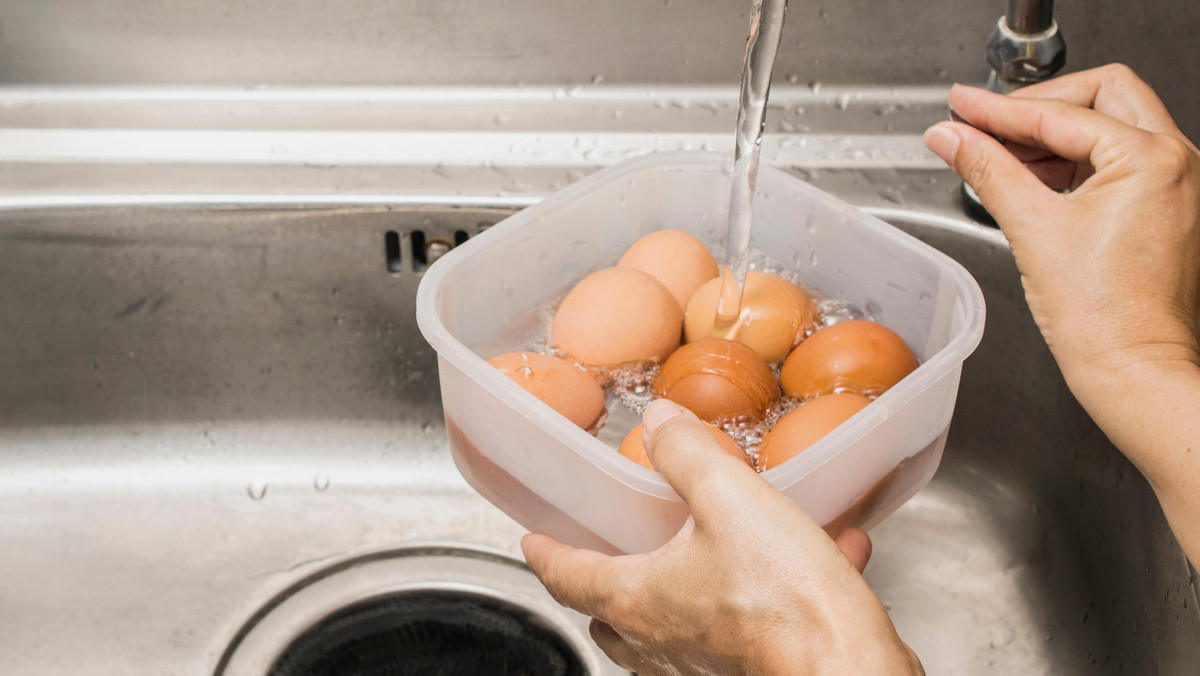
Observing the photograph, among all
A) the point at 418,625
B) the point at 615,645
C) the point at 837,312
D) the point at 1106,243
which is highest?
the point at 1106,243

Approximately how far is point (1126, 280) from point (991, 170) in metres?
0.10

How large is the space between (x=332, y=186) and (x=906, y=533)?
2.03ft

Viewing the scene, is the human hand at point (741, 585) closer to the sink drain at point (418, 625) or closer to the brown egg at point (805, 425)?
the brown egg at point (805, 425)

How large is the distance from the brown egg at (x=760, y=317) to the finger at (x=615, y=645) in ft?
0.70

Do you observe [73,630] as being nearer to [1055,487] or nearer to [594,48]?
[594,48]

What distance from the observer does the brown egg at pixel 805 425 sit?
590 millimetres

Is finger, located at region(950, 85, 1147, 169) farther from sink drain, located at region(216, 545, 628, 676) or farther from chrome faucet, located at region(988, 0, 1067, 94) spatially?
sink drain, located at region(216, 545, 628, 676)

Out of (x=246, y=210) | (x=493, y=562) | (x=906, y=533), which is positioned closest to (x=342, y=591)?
(x=493, y=562)

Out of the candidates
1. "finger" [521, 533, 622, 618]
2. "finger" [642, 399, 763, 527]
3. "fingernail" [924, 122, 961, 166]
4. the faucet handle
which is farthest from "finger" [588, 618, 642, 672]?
Result: the faucet handle

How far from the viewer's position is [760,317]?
699 mm

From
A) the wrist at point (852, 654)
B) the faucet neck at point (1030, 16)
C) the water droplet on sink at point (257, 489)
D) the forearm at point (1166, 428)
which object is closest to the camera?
the wrist at point (852, 654)

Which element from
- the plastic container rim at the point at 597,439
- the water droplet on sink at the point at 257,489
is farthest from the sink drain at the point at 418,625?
the plastic container rim at the point at 597,439

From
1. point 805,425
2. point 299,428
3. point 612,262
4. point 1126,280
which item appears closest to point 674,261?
point 612,262

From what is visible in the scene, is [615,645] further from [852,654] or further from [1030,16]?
→ [1030,16]
